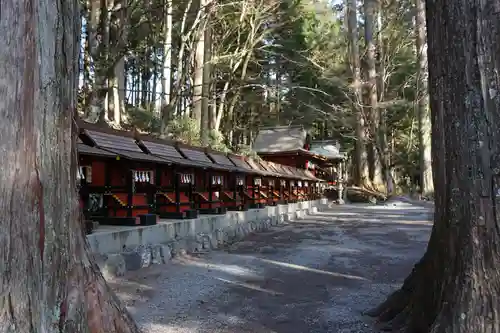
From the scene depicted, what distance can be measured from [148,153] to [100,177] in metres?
0.96

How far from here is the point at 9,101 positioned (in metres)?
2.52

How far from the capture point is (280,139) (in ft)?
85.8

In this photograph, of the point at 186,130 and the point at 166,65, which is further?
the point at 166,65

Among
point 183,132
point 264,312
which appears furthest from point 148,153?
point 183,132

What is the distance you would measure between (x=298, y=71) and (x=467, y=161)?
87.7ft

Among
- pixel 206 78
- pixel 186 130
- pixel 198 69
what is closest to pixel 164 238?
pixel 186 130

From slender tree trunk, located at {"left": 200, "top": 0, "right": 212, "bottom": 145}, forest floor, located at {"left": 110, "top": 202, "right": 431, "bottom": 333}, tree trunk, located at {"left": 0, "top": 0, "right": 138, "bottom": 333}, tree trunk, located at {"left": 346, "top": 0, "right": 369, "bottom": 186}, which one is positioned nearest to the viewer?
tree trunk, located at {"left": 0, "top": 0, "right": 138, "bottom": 333}

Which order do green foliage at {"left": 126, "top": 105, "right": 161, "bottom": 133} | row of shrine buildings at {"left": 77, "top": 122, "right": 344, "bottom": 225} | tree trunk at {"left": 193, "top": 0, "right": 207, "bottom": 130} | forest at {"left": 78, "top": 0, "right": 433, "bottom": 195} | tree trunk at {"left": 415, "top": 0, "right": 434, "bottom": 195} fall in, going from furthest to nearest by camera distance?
tree trunk at {"left": 415, "top": 0, "right": 434, "bottom": 195} < forest at {"left": 78, "top": 0, "right": 433, "bottom": 195} < tree trunk at {"left": 193, "top": 0, "right": 207, "bottom": 130} < green foliage at {"left": 126, "top": 105, "right": 161, "bottom": 133} < row of shrine buildings at {"left": 77, "top": 122, "right": 344, "bottom": 225}

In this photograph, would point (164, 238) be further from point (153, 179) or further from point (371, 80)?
point (371, 80)

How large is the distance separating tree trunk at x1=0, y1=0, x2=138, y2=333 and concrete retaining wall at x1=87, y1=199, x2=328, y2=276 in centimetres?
336

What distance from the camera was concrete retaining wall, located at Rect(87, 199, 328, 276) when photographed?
6.37 m

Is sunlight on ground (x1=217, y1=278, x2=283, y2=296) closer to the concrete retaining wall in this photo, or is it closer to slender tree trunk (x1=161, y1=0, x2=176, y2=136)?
the concrete retaining wall

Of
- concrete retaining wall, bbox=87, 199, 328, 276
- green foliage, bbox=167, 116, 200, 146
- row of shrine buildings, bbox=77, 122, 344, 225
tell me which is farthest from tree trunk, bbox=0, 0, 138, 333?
green foliage, bbox=167, 116, 200, 146

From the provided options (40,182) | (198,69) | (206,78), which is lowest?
(40,182)
